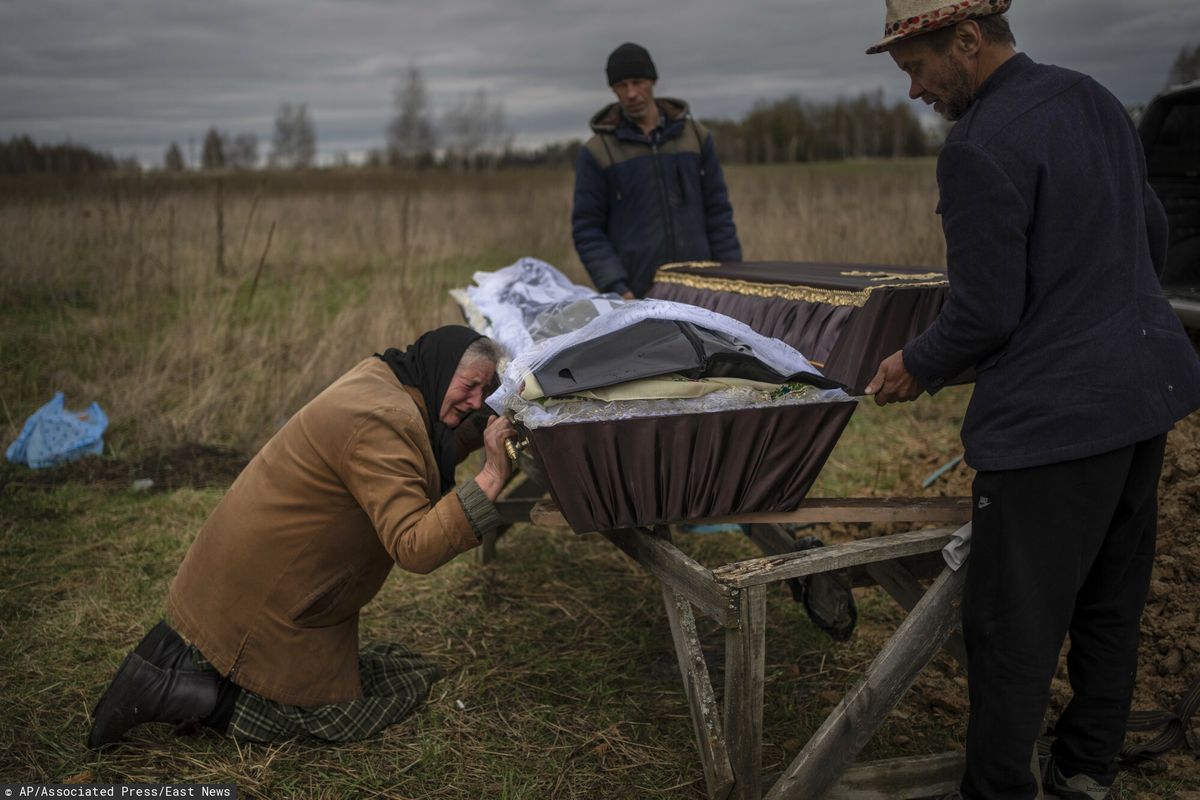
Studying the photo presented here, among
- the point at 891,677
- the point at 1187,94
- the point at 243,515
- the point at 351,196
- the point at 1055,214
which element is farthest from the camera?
the point at 351,196

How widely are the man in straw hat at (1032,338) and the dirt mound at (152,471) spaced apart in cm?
495

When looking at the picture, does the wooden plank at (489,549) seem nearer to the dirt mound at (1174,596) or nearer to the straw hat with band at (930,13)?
the dirt mound at (1174,596)

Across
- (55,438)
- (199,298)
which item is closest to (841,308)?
(55,438)

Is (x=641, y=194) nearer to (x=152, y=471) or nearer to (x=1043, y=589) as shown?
(x=1043, y=589)

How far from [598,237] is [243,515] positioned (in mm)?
2614

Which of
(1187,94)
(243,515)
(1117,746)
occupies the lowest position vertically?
(1117,746)

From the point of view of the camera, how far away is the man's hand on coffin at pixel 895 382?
2529 millimetres

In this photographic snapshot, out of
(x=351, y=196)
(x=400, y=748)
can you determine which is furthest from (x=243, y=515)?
(x=351, y=196)

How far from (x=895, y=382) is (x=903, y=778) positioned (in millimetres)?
1151

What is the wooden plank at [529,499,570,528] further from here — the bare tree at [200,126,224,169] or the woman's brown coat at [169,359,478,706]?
the bare tree at [200,126,224,169]

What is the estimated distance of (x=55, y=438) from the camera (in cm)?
641

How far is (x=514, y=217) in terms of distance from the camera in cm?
1630

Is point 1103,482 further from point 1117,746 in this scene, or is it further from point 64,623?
point 64,623

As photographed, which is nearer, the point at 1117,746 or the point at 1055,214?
the point at 1055,214
